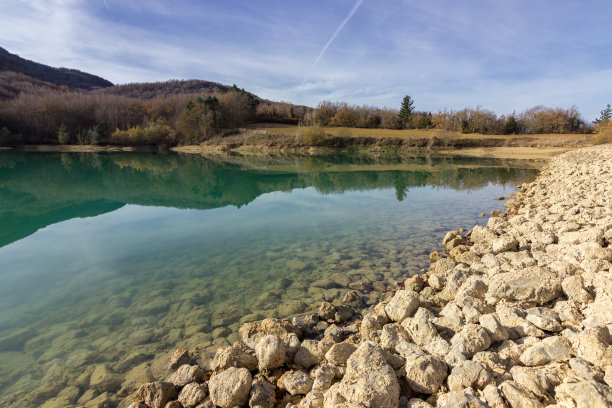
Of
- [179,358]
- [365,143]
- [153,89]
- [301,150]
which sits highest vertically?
[153,89]

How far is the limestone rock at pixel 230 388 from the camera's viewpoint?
141 inches

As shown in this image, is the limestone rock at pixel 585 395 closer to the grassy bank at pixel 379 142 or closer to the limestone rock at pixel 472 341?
the limestone rock at pixel 472 341

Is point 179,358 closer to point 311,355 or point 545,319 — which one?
point 311,355

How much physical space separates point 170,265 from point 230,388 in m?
6.12

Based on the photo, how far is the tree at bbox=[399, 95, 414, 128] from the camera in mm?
84500

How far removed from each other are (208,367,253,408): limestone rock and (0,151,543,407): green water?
5.18ft

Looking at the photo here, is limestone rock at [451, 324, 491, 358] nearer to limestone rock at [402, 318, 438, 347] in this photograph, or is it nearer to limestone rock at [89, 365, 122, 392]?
limestone rock at [402, 318, 438, 347]

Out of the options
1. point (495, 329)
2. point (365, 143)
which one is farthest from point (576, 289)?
point (365, 143)

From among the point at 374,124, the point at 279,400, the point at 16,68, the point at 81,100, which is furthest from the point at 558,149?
the point at 16,68

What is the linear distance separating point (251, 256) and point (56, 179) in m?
27.9

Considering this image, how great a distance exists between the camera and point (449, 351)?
11.9 feet

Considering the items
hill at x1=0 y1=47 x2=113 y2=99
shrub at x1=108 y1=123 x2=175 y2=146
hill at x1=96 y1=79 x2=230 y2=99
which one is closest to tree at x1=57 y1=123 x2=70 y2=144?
shrub at x1=108 y1=123 x2=175 y2=146

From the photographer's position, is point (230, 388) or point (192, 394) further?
point (192, 394)

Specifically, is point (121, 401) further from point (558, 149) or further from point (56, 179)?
point (558, 149)
